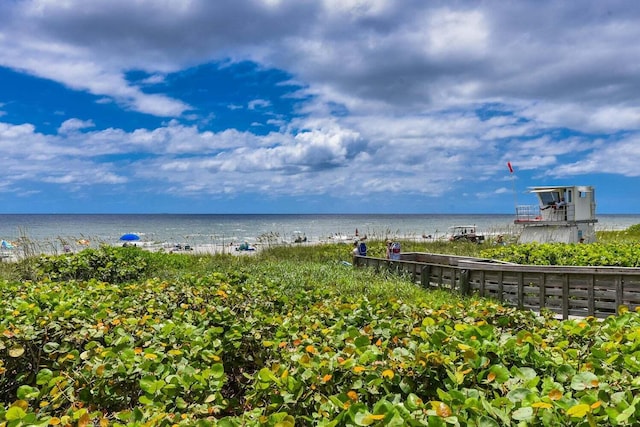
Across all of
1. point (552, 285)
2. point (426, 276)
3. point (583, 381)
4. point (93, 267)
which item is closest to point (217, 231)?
point (93, 267)

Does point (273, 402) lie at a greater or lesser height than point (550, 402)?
lesser

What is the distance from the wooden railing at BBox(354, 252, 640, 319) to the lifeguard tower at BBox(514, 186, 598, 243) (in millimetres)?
16392

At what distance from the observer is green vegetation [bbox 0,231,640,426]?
6.97 feet

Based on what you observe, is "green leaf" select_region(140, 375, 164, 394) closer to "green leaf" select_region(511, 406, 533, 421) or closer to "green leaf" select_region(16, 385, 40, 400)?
"green leaf" select_region(16, 385, 40, 400)

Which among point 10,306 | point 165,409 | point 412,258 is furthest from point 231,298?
point 412,258

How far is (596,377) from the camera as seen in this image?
7.86 ft

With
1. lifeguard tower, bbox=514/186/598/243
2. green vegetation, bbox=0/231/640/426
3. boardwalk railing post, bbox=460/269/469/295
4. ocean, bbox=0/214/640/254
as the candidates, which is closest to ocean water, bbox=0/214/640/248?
ocean, bbox=0/214/640/254

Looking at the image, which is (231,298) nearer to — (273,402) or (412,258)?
(273,402)

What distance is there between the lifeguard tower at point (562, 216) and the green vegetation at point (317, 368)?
2387 centimetres

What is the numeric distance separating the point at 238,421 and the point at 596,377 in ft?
6.01

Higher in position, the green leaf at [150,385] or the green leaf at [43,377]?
the green leaf at [150,385]

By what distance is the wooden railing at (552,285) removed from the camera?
9.20 m

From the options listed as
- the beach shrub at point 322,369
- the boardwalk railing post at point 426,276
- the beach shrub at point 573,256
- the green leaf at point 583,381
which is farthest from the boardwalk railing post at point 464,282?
the green leaf at point 583,381

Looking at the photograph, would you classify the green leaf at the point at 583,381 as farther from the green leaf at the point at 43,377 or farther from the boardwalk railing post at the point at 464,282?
the boardwalk railing post at the point at 464,282
